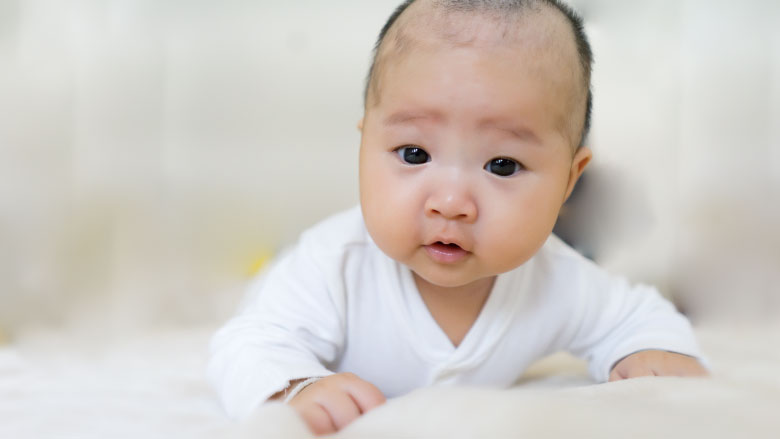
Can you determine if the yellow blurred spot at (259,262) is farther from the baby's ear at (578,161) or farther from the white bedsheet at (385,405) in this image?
the baby's ear at (578,161)

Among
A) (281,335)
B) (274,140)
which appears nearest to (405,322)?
(281,335)

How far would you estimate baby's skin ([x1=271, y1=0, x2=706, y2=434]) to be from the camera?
2.88 ft

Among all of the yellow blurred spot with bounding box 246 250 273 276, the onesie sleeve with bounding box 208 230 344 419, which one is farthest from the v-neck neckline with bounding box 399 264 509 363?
the yellow blurred spot with bounding box 246 250 273 276

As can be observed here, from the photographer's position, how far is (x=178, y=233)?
194cm

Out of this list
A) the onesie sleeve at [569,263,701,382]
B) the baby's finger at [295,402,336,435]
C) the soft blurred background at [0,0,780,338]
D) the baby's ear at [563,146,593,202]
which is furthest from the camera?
the soft blurred background at [0,0,780,338]

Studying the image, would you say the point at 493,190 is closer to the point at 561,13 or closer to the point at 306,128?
the point at 561,13

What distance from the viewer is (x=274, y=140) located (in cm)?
208

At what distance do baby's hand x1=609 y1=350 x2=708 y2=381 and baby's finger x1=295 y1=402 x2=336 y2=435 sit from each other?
0.49 metres

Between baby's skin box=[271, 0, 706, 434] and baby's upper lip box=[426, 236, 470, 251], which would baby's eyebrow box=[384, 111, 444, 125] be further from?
A: baby's upper lip box=[426, 236, 470, 251]

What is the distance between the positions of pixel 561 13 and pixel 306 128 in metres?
1.19

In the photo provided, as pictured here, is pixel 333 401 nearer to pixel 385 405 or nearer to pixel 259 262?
pixel 385 405

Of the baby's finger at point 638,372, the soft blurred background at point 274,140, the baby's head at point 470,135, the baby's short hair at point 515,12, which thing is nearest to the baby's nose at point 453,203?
the baby's head at point 470,135

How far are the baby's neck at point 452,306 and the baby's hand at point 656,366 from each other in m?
0.24

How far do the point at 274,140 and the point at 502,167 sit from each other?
1264 mm
